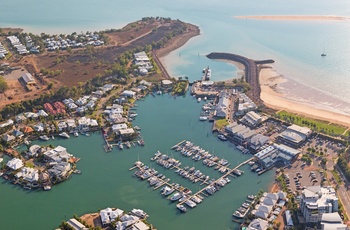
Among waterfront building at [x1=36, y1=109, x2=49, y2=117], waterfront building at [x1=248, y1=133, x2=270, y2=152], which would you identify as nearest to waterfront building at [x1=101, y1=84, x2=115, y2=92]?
waterfront building at [x1=36, y1=109, x2=49, y2=117]

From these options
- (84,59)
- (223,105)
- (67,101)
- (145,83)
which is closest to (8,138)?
(67,101)

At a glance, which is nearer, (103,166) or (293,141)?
(103,166)

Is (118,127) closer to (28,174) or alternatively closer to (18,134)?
(18,134)

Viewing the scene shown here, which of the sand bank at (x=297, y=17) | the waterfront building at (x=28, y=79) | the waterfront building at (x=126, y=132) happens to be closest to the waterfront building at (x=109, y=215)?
the waterfront building at (x=126, y=132)

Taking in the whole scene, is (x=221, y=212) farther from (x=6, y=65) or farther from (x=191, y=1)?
(x=191, y=1)

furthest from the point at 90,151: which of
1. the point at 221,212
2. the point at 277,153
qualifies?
the point at 277,153

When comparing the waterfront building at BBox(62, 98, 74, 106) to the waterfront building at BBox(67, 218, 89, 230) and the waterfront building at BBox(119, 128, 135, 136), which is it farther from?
the waterfront building at BBox(67, 218, 89, 230)
